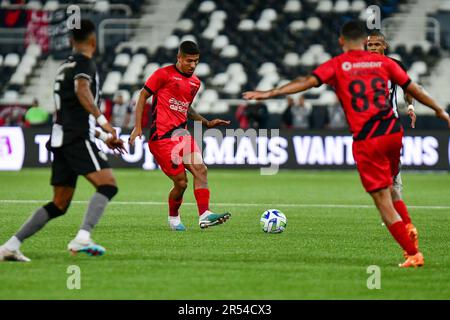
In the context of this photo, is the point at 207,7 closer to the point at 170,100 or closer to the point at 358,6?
the point at 358,6

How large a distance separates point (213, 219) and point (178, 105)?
1.61 m

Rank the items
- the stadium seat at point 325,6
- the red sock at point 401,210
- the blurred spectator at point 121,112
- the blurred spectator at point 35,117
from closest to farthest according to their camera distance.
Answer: the red sock at point 401,210, the blurred spectator at point 121,112, the blurred spectator at point 35,117, the stadium seat at point 325,6

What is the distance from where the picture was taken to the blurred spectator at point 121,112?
30330 mm

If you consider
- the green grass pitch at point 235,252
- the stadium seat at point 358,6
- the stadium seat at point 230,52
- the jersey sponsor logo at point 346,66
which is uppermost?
the stadium seat at point 358,6

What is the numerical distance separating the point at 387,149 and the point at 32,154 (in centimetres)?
Result: 1921

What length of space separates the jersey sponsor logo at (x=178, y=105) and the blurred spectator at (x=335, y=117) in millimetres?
15933

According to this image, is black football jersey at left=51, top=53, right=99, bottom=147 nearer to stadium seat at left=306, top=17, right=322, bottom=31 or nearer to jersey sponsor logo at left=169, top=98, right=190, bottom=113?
jersey sponsor logo at left=169, top=98, right=190, bottom=113

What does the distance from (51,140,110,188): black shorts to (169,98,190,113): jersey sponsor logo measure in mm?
3604

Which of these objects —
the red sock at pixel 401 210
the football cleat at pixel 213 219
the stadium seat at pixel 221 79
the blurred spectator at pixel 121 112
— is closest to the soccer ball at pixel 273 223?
the football cleat at pixel 213 219

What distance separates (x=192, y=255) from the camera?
10523 mm

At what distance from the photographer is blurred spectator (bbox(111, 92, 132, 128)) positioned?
99.5 ft

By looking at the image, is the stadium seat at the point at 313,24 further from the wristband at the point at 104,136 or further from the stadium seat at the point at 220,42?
the wristband at the point at 104,136

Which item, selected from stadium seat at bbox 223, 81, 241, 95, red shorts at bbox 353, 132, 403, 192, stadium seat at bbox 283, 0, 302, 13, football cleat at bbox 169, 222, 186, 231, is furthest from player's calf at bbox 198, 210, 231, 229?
stadium seat at bbox 283, 0, 302, 13
